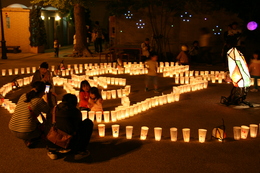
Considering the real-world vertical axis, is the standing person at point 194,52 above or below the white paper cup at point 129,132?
above

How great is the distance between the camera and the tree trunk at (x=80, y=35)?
70.4 feet

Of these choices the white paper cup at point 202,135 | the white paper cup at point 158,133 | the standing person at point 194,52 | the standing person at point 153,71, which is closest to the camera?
the white paper cup at point 202,135

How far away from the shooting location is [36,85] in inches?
241

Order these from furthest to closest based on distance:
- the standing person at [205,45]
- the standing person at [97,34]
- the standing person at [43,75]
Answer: the standing person at [97,34] → the standing person at [205,45] → the standing person at [43,75]

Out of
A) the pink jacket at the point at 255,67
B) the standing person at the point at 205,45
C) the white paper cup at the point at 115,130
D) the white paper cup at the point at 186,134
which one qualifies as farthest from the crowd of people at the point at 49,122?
the standing person at the point at 205,45

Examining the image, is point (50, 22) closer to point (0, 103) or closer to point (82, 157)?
point (0, 103)

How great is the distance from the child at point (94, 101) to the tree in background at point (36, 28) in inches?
645

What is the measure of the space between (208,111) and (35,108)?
4.42 m

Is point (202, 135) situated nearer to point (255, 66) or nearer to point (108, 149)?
point (108, 149)

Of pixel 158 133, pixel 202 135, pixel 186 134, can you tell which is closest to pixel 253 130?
pixel 202 135

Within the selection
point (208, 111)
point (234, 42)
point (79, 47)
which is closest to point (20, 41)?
point (79, 47)

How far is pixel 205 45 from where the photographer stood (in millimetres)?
15125

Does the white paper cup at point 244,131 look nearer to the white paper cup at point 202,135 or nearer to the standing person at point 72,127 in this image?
the white paper cup at point 202,135

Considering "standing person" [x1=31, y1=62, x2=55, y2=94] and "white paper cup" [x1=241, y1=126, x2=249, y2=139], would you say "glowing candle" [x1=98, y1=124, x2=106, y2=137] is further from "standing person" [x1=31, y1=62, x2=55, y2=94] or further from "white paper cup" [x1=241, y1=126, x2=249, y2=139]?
"standing person" [x1=31, y1=62, x2=55, y2=94]
